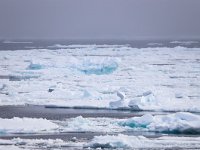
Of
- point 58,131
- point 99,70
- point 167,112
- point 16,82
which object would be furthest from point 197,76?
point 58,131

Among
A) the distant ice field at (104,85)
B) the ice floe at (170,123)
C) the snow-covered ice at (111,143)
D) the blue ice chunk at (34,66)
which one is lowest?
the snow-covered ice at (111,143)

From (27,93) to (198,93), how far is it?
575cm

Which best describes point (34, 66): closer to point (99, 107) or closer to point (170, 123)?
point (99, 107)

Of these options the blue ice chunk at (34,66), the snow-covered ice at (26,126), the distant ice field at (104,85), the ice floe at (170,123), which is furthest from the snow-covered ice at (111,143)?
the blue ice chunk at (34,66)

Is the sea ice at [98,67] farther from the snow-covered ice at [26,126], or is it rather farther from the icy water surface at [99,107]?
the snow-covered ice at [26,126]

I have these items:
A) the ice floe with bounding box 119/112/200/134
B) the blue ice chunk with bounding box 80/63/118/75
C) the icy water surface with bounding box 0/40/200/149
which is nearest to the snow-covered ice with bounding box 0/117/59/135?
the icy water surface with bounding box 0/40/200/149

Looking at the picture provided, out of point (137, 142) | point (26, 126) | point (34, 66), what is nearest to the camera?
point (137, 142)

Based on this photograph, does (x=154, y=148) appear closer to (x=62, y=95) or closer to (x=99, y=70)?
(x=62, y=95)

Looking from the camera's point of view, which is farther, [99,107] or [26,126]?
[99,107]

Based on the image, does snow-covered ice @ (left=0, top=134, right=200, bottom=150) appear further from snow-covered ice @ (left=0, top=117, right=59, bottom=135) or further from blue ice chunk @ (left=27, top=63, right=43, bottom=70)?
blue ice chunk @ (left=27, top=63, right=43, bottom=70)

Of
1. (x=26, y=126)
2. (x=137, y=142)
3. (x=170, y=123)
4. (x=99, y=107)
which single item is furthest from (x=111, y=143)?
(x=99, y=107)

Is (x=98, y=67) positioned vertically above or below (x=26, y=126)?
above

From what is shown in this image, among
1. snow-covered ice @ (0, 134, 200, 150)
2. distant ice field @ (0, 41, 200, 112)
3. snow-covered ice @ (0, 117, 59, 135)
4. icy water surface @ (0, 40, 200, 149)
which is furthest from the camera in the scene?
distant ice field @ (0, 41, 200, 112)

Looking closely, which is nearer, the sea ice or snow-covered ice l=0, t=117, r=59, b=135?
snow-covered ice l=0, t=117, r=59, b=135
